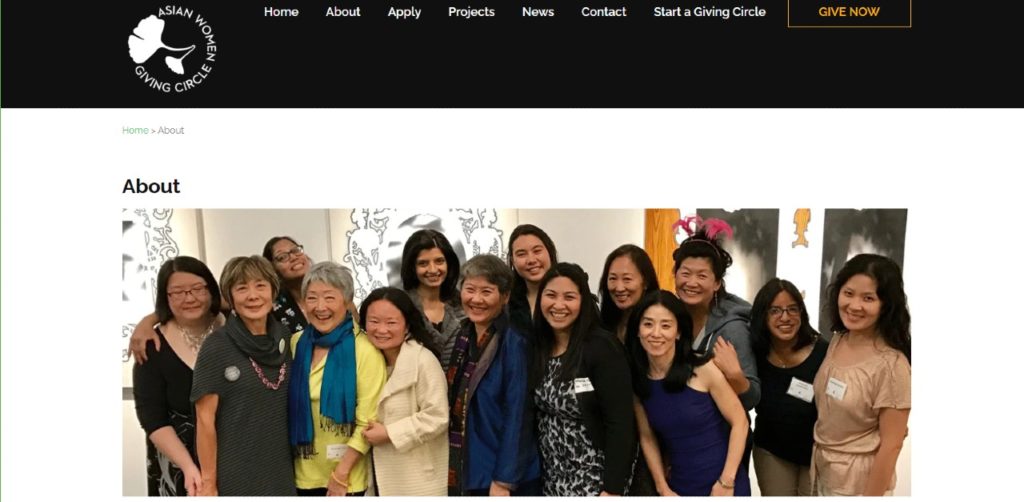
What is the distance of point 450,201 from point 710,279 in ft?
3.43

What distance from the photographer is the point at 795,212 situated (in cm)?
336

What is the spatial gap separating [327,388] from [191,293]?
64 cm

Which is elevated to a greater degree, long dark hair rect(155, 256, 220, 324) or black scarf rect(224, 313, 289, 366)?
long dark hair rect(155, 256, 220, 324)

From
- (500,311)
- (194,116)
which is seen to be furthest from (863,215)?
(194,116)

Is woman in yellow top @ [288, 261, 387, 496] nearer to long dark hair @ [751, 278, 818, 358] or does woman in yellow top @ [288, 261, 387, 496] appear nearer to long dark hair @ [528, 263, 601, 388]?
long dark hair @ [528, 263, 601, 388]

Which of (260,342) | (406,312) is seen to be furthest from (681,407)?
(260,342)

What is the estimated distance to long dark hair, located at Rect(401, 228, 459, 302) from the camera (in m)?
3.33
